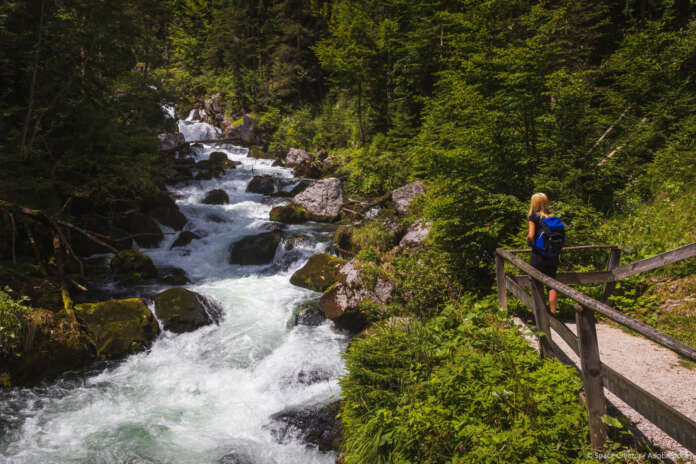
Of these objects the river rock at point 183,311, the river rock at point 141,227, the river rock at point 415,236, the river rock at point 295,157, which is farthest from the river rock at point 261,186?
the river rock at point 415,236

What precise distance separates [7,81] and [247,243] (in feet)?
27.7

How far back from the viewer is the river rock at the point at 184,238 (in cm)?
1319

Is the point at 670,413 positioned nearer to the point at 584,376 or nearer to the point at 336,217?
the point at 584,376

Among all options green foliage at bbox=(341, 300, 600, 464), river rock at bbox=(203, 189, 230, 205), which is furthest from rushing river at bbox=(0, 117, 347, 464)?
river rock at bbox=(203, 189, 230, 205)

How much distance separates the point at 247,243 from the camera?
43.4ft

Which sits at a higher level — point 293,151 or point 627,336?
point 293,151

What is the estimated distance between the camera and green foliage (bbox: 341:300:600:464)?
110 inches

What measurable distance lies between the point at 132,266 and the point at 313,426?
8.57 m

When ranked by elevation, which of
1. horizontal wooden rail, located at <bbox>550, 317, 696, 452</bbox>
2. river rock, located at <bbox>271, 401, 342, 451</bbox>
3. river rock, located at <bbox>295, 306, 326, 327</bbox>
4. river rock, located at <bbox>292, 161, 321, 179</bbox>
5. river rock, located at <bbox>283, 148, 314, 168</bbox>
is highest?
river rock, located at <bbox>283, 148, 314, 168</bbox>

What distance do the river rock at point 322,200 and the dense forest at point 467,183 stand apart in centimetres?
346

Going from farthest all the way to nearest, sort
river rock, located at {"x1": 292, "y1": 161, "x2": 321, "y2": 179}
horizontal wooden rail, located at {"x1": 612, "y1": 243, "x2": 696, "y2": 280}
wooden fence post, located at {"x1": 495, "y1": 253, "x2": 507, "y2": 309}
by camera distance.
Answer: river rock, located at {"x1": 292, "y1": 161, "x2": 321, "y2": 179}, wooden fence post, located at {"x1": 495, "y1": 253, "x2": 507, "y2": 309}, horizontal wooden rail, located at {"x1": 612, "y1": 243, "x2": 696, "y2": 280}

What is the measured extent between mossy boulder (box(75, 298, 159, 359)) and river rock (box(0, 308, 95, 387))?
0.25 m

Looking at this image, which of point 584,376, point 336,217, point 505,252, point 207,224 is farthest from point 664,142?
point 207,224

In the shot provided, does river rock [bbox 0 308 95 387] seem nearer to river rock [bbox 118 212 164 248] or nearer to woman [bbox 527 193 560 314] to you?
river rock [bbox 118 212 164 248]
